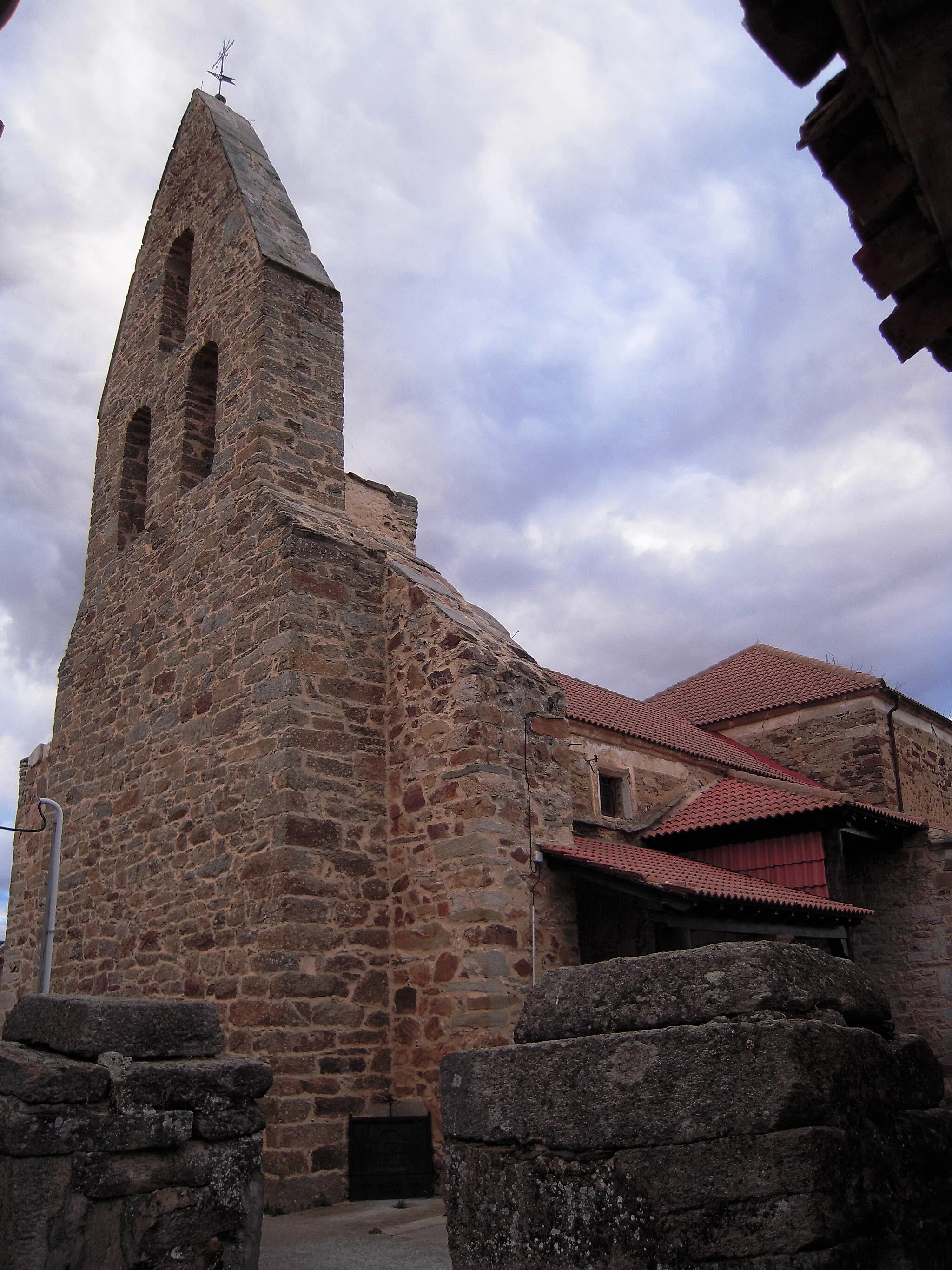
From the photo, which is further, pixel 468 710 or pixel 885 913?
pixel 885 913

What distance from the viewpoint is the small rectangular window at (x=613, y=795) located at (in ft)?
45.2

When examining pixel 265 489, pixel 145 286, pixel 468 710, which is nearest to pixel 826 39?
pixel 468 710

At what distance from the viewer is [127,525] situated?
12.0 meters

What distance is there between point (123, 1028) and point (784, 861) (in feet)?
31.6

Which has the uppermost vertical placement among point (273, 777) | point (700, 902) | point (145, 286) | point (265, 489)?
point (145, 286)

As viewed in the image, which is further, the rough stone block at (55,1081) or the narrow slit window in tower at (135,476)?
the narrow slit window in tower at (135,476)

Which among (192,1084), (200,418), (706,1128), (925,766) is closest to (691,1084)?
(706,1128)

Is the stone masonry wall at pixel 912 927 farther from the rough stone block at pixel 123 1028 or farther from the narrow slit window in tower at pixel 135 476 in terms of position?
the rough stone block at pixel 123 1028

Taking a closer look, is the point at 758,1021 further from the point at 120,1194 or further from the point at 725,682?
the point at 725,682

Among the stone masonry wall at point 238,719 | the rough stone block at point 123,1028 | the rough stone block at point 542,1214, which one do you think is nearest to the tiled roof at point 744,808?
the stone masonry wall at point 238,719

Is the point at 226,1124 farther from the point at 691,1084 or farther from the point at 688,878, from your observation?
the point at 688,878

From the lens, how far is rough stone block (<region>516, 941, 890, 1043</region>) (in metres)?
2.47

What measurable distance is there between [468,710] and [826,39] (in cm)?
630

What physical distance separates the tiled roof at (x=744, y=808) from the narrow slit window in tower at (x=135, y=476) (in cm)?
729
